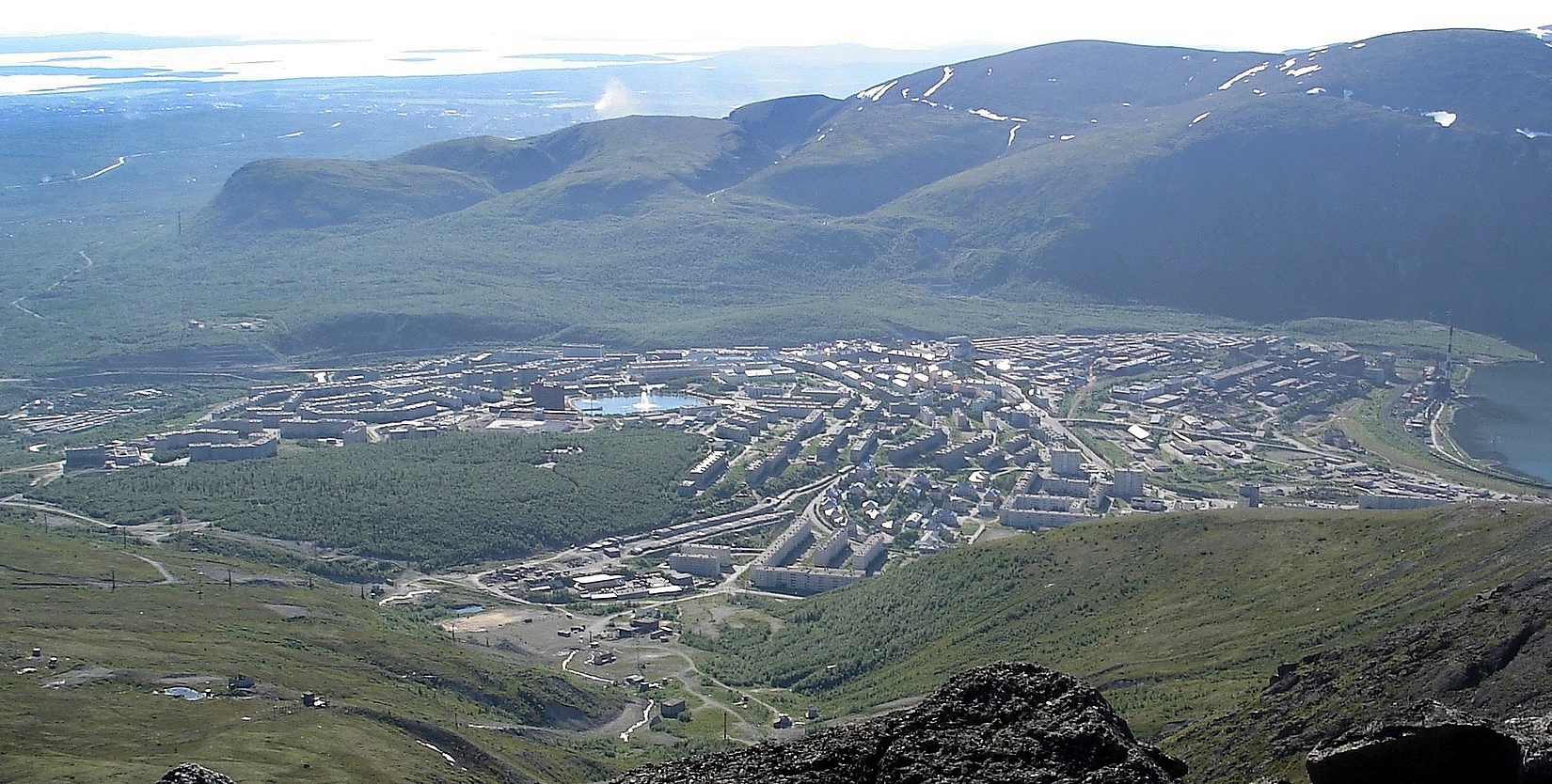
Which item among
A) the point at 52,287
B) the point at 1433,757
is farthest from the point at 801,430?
the point at 52,287

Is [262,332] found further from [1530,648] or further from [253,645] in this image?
[1530,648]

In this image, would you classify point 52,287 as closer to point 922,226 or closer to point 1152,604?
point 922,226

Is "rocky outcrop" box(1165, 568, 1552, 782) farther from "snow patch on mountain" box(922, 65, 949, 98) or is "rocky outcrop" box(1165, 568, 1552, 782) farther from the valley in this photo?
"snow patch on mountain" box(922, 65, 949, 98)

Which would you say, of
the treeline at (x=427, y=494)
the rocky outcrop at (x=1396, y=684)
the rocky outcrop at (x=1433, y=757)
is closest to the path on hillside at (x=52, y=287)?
the treeline at (x=427, y=494)

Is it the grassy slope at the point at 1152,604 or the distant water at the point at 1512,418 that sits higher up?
the grassy slope at the point at 1152,604

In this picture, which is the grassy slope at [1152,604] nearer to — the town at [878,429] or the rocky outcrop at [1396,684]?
the rocky outcrop at [1396,684]
